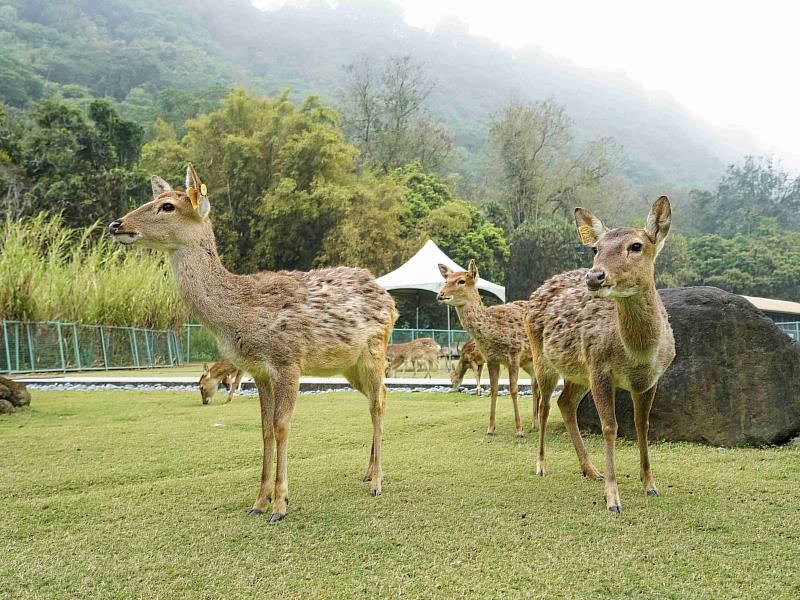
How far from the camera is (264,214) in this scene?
30281mm

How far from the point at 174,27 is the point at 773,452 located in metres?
118

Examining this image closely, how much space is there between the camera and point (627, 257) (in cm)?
376

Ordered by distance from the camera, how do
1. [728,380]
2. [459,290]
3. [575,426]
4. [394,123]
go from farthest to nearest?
[394,123], [459,290], [728,380], [575,426]

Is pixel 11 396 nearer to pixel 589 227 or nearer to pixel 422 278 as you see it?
pixel 589 227

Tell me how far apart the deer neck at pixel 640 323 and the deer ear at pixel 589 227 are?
469 mm

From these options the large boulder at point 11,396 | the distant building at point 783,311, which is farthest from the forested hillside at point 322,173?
the distant building at point 783,311

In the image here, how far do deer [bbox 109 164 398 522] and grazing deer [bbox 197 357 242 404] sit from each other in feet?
19.5

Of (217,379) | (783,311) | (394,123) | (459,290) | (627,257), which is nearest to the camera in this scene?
(627,257)

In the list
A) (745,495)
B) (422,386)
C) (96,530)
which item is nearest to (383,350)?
(96,530)

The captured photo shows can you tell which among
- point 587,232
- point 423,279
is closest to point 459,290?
point 587,232

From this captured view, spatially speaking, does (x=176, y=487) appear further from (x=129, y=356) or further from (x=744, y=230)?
(x=744, y=230)

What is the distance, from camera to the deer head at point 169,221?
405cm

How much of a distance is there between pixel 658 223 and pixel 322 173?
28511mm

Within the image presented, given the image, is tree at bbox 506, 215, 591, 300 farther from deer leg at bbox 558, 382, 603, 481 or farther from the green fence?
deer leg at bbox 558, 382, 603, 481
